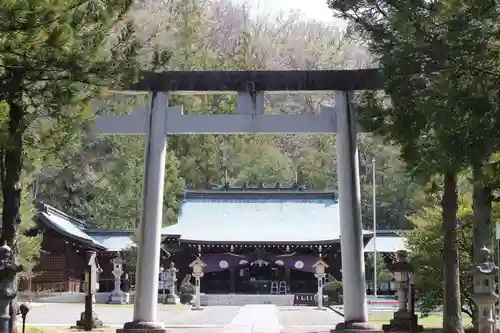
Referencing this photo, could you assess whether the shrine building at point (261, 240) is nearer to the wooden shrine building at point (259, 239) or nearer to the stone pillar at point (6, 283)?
the wooden shrine building at point (259, 239)

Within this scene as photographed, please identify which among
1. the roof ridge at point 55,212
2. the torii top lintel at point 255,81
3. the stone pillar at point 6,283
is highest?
the roof ridge at point 55,212

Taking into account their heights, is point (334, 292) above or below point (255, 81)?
below

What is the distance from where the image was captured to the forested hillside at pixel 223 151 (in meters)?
45.8

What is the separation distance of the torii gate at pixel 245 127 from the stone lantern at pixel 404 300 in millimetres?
2540

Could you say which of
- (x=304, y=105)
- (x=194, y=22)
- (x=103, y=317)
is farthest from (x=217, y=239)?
(x=304, y=105)

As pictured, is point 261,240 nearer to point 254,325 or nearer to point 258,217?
point 258,217

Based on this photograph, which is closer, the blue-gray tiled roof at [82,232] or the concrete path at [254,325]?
the concrete path at [254,325]

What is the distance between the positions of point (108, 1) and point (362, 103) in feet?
20.1

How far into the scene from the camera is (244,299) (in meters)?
36.9

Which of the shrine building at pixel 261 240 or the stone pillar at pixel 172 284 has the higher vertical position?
the shrine building at pixel 261 240

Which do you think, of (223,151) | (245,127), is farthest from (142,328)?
(223,151)

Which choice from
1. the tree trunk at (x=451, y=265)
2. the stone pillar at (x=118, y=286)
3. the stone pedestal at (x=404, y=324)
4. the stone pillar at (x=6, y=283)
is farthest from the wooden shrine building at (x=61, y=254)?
the stone pillar at (x=6, y=283)

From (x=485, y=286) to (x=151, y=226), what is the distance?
6709 millimetres

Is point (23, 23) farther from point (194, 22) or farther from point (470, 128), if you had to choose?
point (194, 22)
